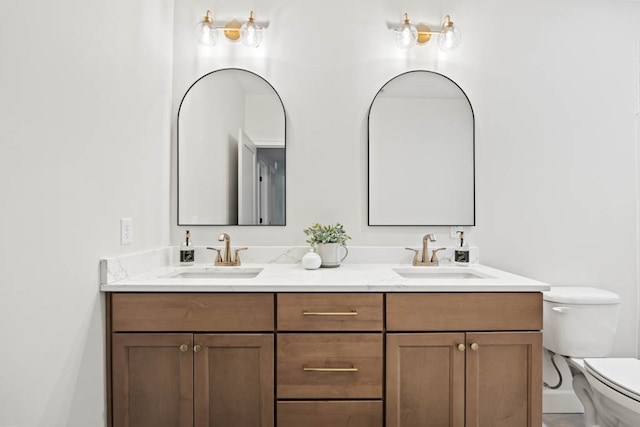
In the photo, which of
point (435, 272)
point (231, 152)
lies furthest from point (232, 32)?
point (435, 272)

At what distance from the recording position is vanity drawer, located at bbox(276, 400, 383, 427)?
1.49 m

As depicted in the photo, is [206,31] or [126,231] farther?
[206,31]

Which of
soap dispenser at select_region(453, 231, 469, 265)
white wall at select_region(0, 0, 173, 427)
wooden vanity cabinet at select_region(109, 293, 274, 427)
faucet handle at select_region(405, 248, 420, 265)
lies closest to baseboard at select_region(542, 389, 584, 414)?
soap dispenser at select_region(453, 231, 469, 265)

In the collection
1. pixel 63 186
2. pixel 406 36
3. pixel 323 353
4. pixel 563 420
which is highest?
pixel 406 36

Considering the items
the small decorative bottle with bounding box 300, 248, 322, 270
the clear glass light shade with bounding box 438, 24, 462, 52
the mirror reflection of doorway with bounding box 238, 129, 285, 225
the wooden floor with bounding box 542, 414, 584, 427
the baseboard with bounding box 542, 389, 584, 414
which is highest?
the clear glass light shade with bounding box 438, 24, 462, 52

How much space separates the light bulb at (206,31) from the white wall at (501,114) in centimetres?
6

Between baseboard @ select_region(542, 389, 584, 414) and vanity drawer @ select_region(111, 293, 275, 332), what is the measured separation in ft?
5.80

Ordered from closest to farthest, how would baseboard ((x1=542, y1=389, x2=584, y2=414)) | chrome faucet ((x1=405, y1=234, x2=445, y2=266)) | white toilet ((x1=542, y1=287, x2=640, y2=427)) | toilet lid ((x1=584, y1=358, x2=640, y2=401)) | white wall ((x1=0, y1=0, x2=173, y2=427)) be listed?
white wall ((x1=0, y1=0, x2=173, y2=427))
toilet lid ((x1=584, y1=358, x2=640, y2=401))
white toilet ((x1=542, y1=287, x2=640, y2=427))
chrome faucet ((x1=405, y1=234, x2=445, y2=266))
baseboard ((x1=542, y1=389, x2=584, y2=414))

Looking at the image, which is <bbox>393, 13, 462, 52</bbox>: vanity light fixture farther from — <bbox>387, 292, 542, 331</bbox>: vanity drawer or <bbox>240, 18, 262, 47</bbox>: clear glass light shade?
<bbox>387, 292, 542, 331</bbox>: vanity drawer

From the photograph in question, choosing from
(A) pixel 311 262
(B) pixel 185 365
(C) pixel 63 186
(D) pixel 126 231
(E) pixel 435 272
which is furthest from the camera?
(E) pixel 435 272

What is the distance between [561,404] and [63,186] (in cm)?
270

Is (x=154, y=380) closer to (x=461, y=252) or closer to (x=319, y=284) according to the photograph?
(x=319, y=284)

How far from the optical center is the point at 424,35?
7.06 feet

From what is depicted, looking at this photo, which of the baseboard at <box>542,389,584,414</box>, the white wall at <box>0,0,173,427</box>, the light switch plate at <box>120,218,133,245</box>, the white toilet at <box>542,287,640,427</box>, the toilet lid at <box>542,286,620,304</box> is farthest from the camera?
the baseboard at <box>542,389,584,414</box>
